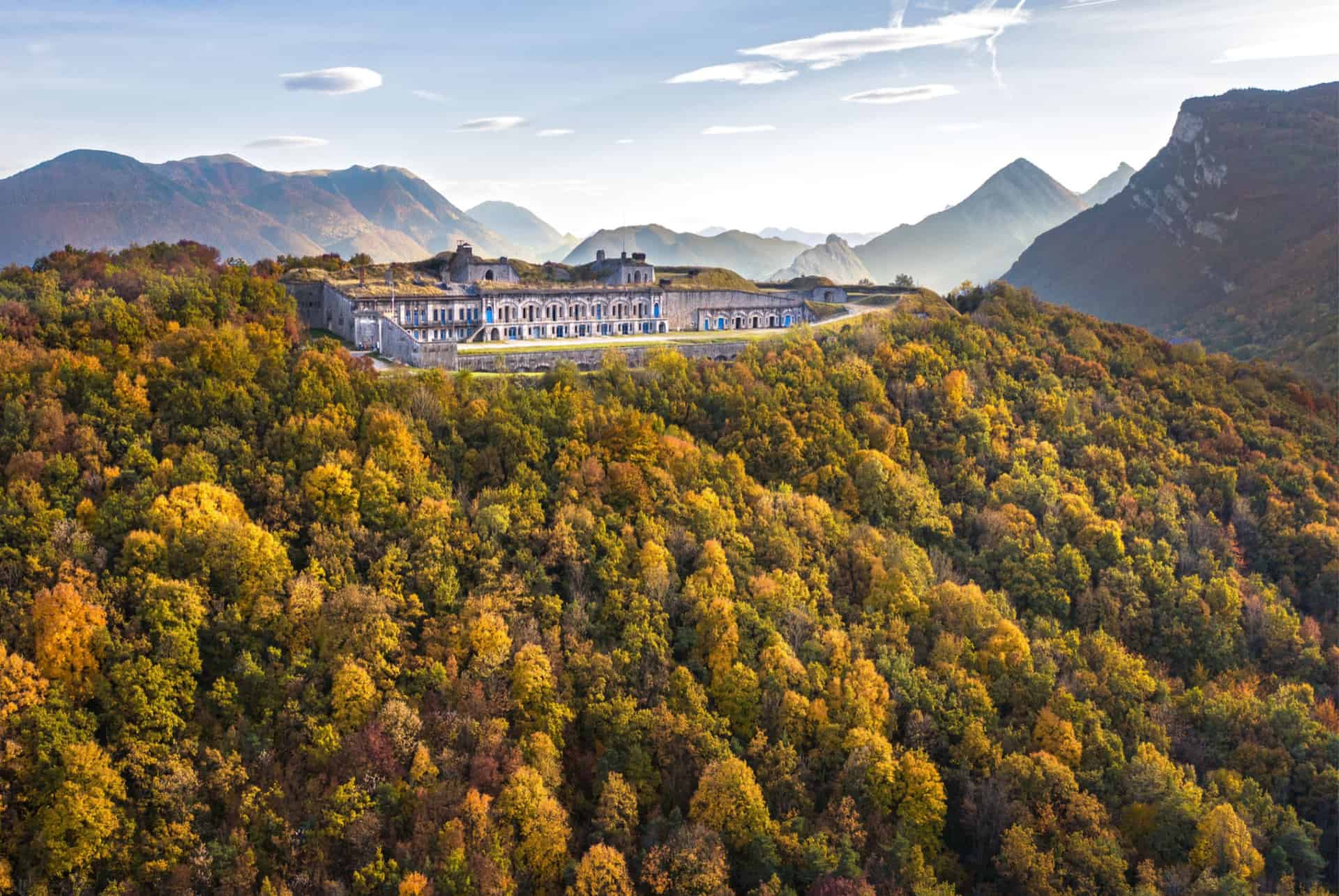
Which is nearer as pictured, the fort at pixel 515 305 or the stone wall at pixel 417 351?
the stone wall at pixel 417 351

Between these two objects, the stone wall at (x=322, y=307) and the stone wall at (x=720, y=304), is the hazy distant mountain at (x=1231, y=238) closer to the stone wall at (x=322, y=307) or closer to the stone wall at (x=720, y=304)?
the stone wall at (x=720, y=304)

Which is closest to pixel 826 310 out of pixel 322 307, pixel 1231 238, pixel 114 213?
pixel 322 307

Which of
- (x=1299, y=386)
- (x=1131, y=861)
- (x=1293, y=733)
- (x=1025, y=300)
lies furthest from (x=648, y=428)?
(x=1299, y=386)

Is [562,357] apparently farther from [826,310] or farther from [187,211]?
[187,211]

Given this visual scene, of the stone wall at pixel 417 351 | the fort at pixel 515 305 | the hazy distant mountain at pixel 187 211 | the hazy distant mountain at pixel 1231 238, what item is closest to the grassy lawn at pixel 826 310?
A: the fort at pixel 515 305

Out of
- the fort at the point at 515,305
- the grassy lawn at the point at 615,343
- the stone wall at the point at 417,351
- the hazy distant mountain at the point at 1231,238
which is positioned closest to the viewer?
the stone wall at the point at 417,351

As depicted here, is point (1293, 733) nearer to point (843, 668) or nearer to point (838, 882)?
point (843, 668)
